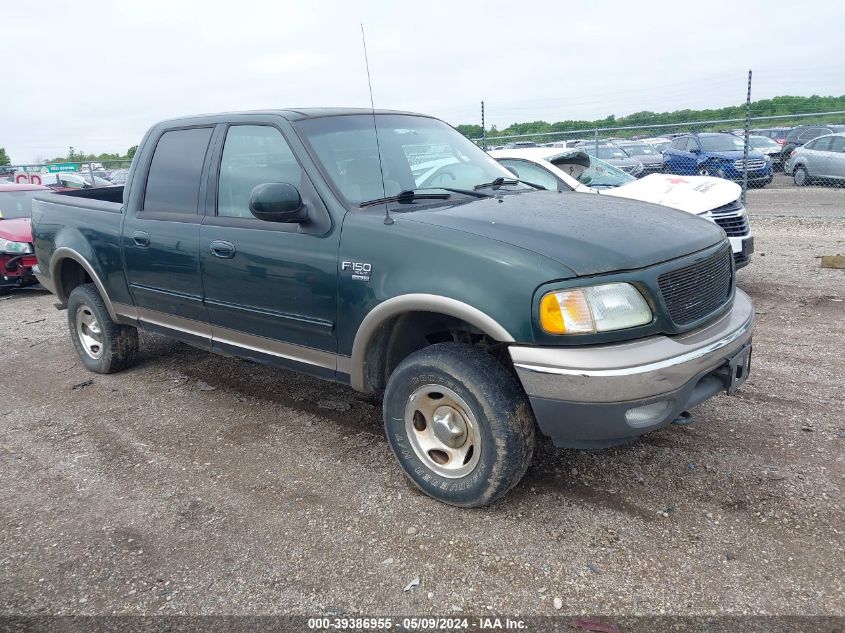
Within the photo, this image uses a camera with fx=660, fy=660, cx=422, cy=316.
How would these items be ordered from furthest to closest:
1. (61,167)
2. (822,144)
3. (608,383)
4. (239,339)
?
1. (61,167)
2. (822,144)
3. (239,339)
4. (608,383)

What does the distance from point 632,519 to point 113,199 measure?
5.20m

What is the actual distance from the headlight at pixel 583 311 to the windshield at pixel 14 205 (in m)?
9.57

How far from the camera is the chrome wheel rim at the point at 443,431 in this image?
3029 millimetres

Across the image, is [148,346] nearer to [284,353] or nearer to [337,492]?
[284,353]

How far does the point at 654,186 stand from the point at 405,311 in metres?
4.87

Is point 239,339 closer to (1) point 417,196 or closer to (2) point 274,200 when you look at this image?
(2) point 274,200

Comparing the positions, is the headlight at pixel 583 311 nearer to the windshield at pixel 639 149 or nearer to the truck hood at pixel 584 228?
the truck hood at pixel 584 228

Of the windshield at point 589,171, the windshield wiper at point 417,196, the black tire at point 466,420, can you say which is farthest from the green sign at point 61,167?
the black tire at point 466,420

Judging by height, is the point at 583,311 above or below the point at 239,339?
above

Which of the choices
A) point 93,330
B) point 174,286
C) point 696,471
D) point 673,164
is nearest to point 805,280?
point 696,471

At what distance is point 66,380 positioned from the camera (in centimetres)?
534

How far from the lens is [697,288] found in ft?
9.90

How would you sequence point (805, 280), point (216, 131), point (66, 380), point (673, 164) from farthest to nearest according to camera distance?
point (673, 164) → point (805, 280) → point (66, 380) → point (216, 131)

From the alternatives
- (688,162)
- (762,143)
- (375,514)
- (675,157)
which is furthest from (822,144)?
(375,514)
